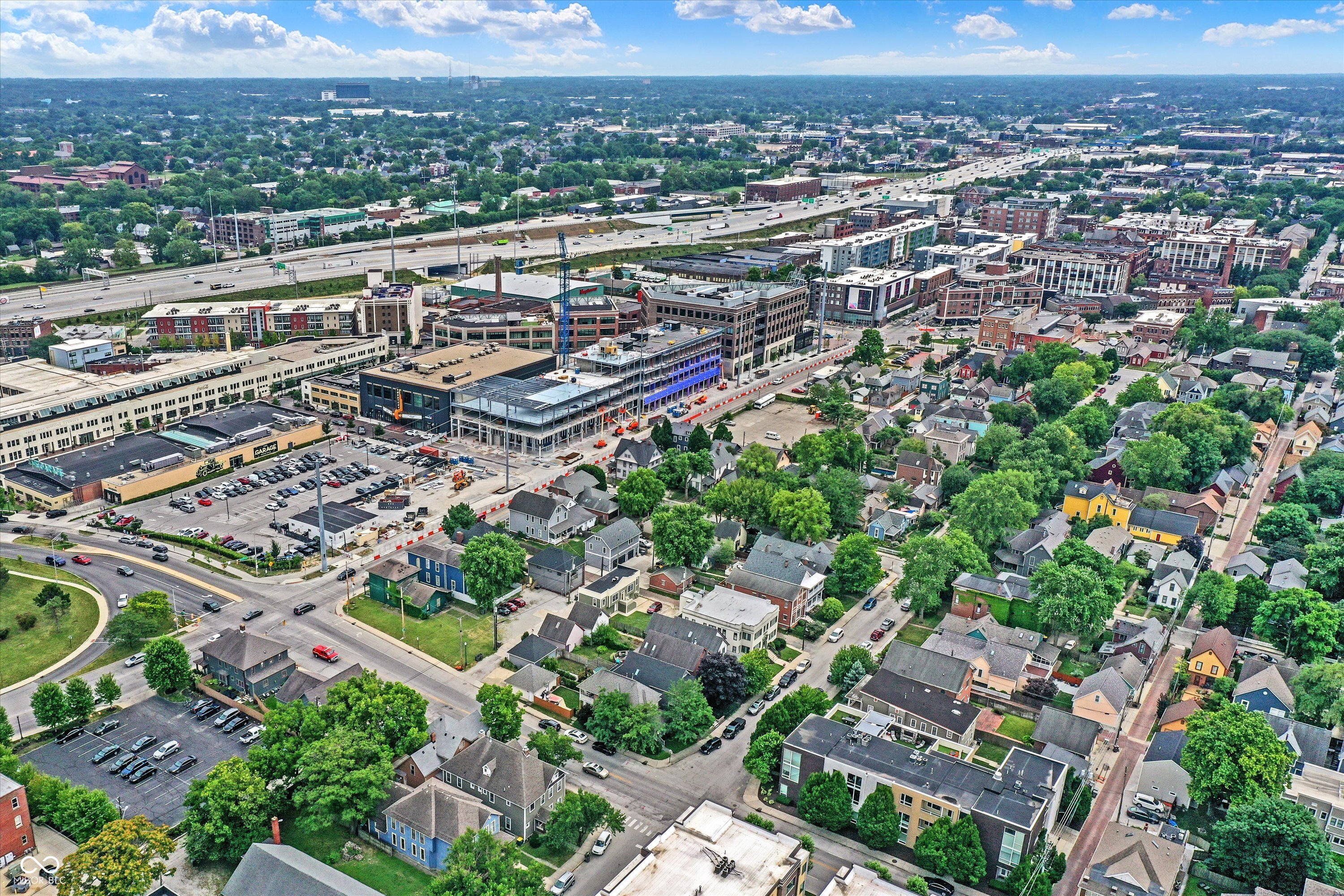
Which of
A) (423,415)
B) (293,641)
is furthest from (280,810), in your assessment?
(423,415)

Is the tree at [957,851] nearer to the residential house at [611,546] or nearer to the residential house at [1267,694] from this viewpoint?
the residential house at [1267,694]

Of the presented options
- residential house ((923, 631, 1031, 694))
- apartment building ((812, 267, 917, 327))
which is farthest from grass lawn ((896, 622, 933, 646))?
apartment building ((812, 267, 917, 327))

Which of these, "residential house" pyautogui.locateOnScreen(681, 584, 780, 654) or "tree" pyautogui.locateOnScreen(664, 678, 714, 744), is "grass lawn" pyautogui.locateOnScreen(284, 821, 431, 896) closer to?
"tree" pyautogui.locateOnScreen(664, 678, 714, 744)

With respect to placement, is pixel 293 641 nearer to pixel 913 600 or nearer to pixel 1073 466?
pixel 913 600

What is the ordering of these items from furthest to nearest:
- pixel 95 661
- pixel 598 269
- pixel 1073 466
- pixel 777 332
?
pixel 598 269 → pixel 777 332 → pixel 1073 466 → pixel 95 661

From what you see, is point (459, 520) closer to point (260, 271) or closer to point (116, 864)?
point (116, 864)

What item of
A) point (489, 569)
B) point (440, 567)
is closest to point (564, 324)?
point (440, 567)
